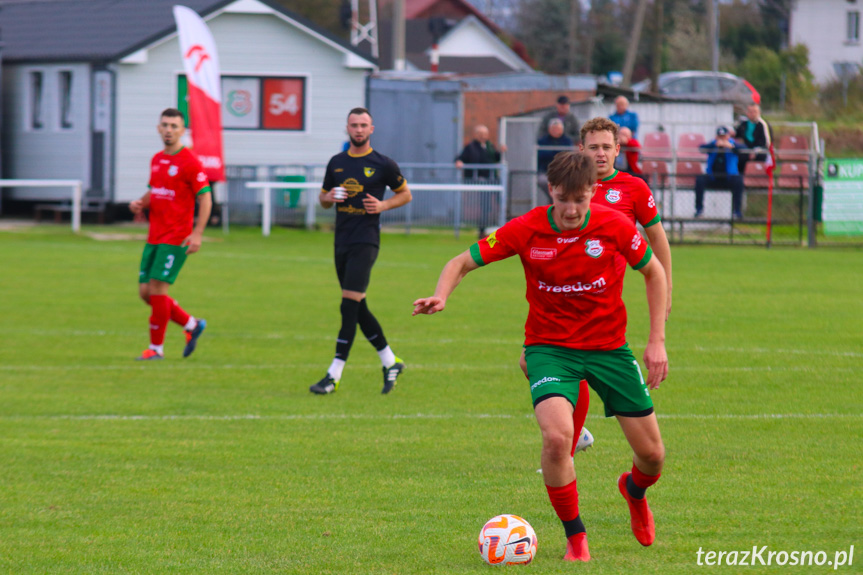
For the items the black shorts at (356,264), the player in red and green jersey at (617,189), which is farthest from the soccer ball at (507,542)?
the black shorts at (356,264)

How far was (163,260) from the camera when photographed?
11.0 meters

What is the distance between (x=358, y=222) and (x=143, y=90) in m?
20.5

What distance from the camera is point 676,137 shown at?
2725cm

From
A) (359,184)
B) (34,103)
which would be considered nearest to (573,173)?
(359,184)

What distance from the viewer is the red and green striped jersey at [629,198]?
268 inches

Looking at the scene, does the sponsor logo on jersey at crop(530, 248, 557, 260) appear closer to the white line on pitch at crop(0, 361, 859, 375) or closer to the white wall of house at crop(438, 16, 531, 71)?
the white line on pitch at crop(0, 361, 859, 375)

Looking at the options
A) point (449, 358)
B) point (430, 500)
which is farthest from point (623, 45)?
point (430, 500)

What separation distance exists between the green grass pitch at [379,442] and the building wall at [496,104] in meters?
16.4

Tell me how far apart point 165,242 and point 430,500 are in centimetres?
557

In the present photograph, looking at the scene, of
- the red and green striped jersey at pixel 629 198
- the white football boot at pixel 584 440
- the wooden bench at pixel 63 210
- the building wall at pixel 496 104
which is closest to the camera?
the red and green striped jersey at pixel 629 198

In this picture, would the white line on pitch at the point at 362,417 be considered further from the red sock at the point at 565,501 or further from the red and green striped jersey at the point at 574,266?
the red sock at the point at 565,501

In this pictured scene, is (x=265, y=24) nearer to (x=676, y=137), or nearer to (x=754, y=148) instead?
(x=676, y=137)

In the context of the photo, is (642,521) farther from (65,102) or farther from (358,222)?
(65,102)

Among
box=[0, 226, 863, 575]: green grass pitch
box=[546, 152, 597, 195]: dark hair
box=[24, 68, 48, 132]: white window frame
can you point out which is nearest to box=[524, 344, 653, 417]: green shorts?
box=[0, 226, 863, 575]: green grass pitch
